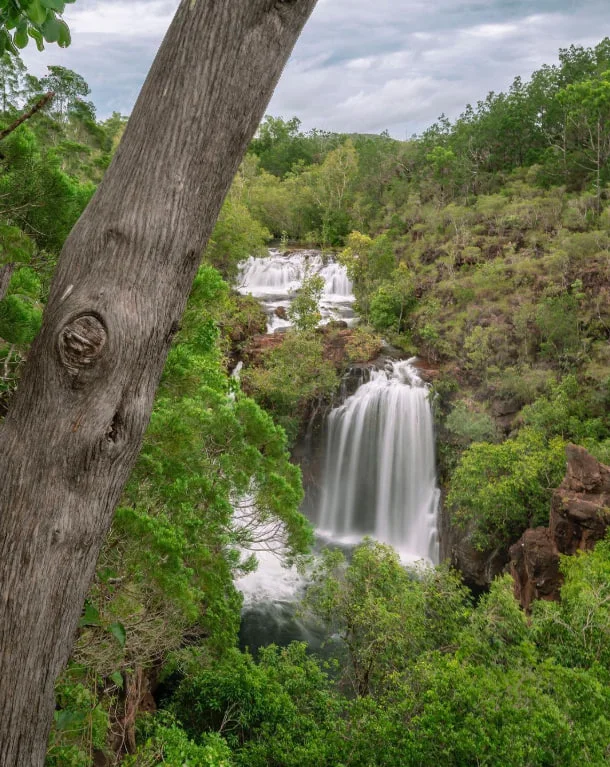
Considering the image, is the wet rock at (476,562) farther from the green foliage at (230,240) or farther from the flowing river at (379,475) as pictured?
the green foliage at (230,240)

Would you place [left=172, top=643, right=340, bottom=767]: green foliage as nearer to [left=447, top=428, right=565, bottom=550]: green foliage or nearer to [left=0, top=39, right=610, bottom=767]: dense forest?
[left=0, top=39, right=610, bottom=767]: dense forest

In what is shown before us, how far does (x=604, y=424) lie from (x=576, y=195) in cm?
1338

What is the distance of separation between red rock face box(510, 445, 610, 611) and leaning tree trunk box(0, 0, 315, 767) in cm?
978

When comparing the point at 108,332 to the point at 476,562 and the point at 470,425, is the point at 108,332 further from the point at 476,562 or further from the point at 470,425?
the point at 470,425

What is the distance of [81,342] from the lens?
50.3 inches

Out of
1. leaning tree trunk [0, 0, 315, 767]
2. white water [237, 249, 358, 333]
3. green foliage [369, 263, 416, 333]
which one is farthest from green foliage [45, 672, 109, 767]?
white water [237, 249, 358, 333]

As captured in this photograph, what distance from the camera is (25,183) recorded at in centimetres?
418

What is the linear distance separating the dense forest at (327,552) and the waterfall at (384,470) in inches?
24.2

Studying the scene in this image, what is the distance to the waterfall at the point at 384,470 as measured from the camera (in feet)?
47.5

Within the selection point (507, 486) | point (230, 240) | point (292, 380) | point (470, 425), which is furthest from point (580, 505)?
point (230, 240)

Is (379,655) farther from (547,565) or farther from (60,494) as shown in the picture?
(60,494)

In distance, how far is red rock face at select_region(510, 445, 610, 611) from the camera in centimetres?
944

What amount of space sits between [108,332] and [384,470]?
14.4m

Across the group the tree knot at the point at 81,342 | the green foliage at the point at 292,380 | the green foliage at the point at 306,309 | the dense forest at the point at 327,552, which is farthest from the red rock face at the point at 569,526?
the tree knot at the point at 81,342
